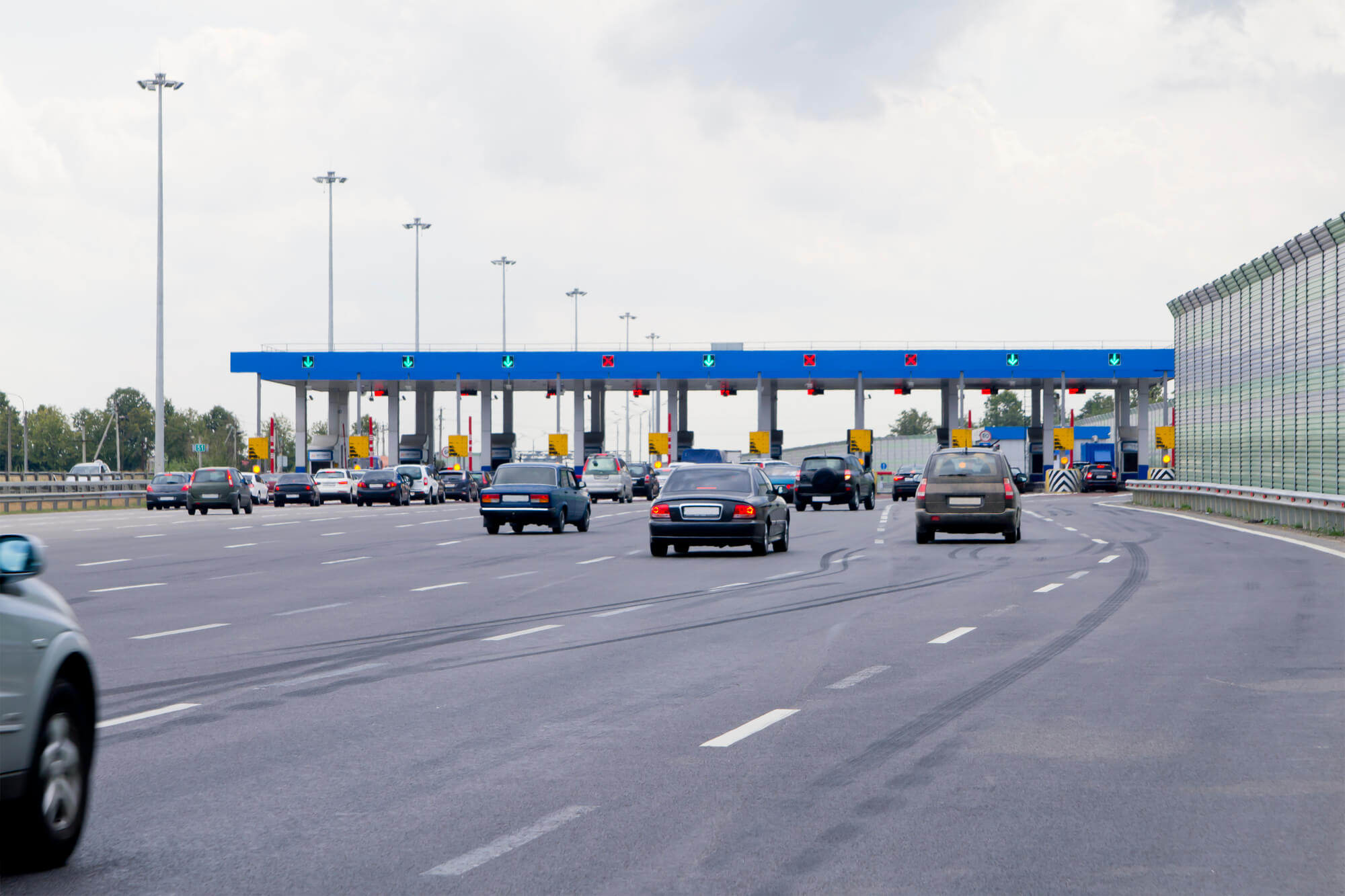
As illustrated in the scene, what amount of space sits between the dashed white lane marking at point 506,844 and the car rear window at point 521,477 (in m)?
27.7

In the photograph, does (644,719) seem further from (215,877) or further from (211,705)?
(215,877)

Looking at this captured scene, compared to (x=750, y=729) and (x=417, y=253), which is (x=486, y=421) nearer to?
(x=417, y=253)

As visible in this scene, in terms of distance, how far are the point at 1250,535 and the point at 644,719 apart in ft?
78.0

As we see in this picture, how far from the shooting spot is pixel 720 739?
8375mm

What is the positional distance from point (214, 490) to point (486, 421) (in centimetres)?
3622

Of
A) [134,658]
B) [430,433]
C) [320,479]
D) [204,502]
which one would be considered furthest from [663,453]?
[134,658]

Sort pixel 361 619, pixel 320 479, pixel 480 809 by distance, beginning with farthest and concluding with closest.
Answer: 1. pixel 320 479
2. pixel 361 619
3. pixel 480 809

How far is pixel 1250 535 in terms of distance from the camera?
30.2m

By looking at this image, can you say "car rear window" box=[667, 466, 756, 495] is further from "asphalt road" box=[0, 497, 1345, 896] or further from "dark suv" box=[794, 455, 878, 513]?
"dark suv" box=[794, 455, 878, 513]

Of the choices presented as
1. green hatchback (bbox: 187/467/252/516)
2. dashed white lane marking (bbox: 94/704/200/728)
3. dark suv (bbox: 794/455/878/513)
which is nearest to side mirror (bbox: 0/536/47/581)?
→ dashed white lane marking (bbox: 94/704/200/728)

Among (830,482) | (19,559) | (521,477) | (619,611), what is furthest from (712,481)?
(830,482)

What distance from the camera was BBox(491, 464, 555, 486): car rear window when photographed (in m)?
34.3

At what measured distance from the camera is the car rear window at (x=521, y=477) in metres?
34.3

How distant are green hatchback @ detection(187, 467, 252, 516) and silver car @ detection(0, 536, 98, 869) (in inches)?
1764
